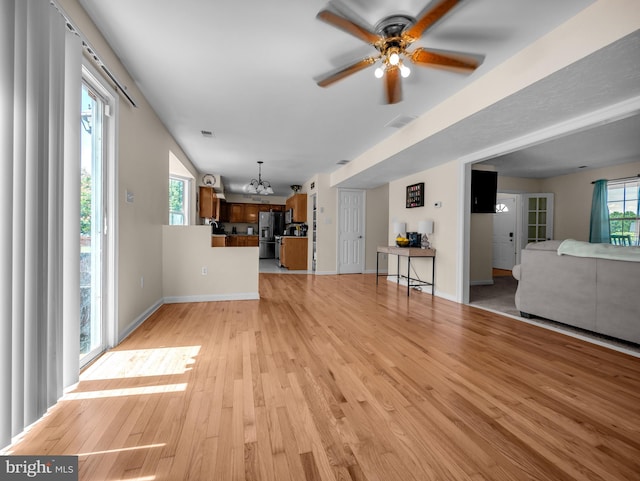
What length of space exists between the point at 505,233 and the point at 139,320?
26.8ft

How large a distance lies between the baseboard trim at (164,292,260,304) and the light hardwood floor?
1.27m

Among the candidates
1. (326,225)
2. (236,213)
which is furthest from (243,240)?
(326,225)

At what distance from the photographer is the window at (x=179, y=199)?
6.37 meters

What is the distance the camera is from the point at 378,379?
202 centimetres

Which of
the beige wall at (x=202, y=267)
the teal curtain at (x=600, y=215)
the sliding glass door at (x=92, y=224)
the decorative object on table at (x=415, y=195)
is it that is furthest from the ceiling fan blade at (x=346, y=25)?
the teal curtain at (x=600, y=215)

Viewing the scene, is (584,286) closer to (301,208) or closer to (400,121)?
(400,121)

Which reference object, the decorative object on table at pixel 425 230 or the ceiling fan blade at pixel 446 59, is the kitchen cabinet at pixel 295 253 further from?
the ceiling fan blade at pixel 446 59

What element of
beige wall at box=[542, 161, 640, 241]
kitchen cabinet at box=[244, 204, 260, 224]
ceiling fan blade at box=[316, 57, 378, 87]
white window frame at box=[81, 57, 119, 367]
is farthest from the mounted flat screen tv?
kitchen cabinet at box=[244, 204, 260, 224]

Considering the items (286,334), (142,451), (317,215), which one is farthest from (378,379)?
(317,215)

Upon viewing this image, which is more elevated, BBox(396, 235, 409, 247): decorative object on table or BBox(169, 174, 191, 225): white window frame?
BBox(169, 174, 191, 225): white window frame

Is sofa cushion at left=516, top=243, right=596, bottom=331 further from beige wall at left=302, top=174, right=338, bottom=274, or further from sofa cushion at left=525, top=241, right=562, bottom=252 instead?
beige wall at left=302, top=174, right=338, bottom=274

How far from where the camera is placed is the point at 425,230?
16.7 ft

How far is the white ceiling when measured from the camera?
6.30 ft

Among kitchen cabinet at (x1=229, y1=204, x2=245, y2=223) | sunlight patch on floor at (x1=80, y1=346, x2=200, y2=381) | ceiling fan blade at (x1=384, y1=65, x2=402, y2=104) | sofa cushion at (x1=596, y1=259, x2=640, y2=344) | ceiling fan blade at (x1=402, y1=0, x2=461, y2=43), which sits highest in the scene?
ceiling fan blade at (x1=402, y1=0, x2=461, y2=43)
